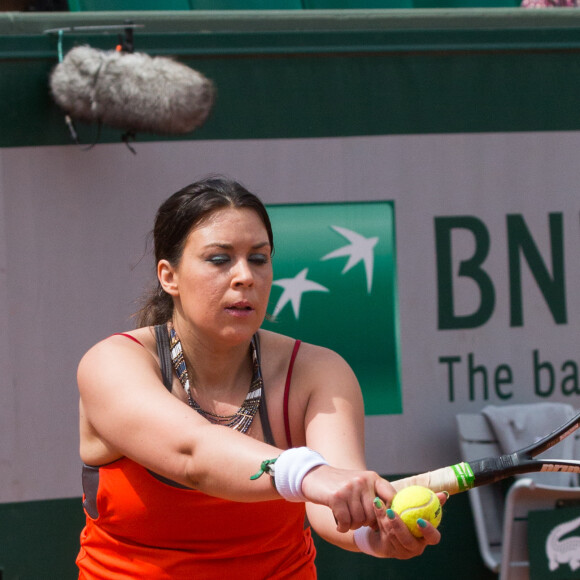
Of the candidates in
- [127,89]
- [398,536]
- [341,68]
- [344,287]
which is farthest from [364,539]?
[341,68]

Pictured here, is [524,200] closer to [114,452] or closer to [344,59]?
[344,59]

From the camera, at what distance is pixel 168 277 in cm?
210

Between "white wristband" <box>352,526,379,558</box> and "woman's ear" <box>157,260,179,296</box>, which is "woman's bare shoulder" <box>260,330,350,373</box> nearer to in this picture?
"woman's ear" <box>157,260,179,296</box>

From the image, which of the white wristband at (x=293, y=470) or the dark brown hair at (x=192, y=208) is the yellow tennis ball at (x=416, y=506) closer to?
the white wristband at (x=293, y=470)

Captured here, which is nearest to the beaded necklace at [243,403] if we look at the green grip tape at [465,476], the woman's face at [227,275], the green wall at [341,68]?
the woman's face at [227,275]

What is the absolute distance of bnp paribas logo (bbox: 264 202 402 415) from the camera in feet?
11.0

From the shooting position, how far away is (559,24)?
11.6 ft

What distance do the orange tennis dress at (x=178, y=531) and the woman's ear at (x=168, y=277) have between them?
0.39 m

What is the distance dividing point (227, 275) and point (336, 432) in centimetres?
40

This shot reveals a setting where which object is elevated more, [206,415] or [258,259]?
[258,259]

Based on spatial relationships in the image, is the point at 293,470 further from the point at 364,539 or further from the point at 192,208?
the point at 192,208

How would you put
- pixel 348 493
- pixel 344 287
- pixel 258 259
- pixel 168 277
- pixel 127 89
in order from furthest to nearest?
pixel 344 287
pixel 127 89
pixel 168 277
pixel 258 259
pixel 348 493

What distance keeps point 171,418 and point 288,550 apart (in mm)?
479

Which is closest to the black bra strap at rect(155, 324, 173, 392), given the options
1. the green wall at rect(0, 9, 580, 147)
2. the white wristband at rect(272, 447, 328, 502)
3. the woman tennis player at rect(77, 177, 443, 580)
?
the woman tennis player at rect(77, 177, 443, 580)
